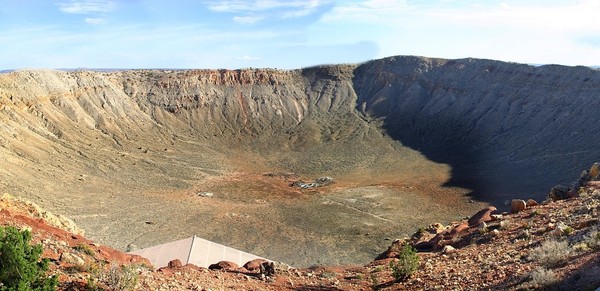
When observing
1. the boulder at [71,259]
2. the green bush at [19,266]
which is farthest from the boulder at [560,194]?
the green bush at [19,266]

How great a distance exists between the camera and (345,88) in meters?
87.1

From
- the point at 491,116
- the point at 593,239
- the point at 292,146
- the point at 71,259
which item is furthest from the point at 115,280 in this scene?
the point at 491,116

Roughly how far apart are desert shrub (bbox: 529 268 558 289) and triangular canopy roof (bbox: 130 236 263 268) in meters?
15.4

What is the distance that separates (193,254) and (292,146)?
47.2m

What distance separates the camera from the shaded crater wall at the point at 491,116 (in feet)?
156

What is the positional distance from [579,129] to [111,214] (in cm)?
4804

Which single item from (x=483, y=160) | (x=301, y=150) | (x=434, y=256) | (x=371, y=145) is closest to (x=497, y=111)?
(x=483, y=160)

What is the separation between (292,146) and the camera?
69.6 meters

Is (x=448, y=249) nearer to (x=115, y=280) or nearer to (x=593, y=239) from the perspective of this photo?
(x=593, y=239)

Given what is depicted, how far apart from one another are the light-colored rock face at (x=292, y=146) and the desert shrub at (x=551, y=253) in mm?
17734

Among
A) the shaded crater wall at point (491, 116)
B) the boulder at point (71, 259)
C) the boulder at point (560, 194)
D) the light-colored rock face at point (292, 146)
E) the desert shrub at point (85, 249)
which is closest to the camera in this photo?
the boulder at point (71, 259)

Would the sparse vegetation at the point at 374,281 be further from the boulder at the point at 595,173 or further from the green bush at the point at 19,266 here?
the boulder at the point at 595,173

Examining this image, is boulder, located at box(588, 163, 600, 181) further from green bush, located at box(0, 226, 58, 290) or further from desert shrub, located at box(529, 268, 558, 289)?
green bush, located at box(0, 226, 58, 290)

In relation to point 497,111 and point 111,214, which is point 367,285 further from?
point 497,111
